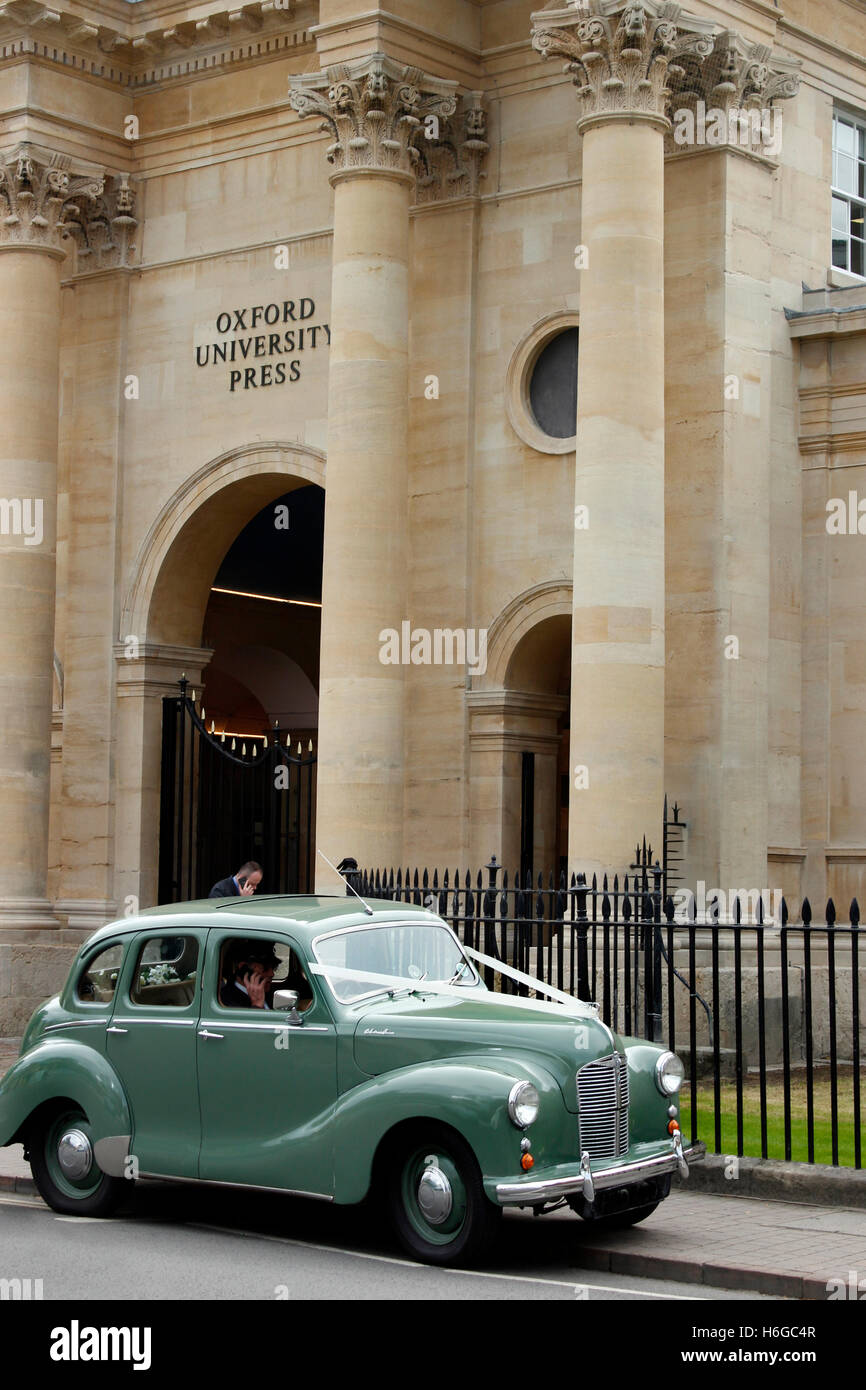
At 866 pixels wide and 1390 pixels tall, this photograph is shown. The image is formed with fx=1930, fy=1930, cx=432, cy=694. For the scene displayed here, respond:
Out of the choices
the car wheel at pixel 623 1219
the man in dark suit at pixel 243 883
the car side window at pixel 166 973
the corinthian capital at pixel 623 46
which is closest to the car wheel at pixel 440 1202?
the car wheel at pixel 623 1219

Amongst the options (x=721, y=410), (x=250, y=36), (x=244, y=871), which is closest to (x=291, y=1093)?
(x=244, y=871)

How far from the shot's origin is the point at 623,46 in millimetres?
17797

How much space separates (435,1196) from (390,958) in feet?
5.30

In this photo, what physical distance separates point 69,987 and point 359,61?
38.4 feet

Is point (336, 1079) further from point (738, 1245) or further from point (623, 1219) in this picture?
point (738, 1245)

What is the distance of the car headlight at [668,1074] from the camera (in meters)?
10.6

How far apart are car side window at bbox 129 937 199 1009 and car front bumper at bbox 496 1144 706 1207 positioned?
2490 millimetres

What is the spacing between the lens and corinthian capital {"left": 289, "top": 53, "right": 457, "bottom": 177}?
19875 millimetres

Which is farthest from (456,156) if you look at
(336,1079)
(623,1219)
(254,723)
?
(254,723)

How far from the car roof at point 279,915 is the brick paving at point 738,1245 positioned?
6.40ft

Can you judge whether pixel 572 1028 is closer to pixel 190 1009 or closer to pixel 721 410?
pixel 190 1009

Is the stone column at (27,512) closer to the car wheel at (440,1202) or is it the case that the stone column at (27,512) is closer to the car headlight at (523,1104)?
the car wheel at (440,1202)

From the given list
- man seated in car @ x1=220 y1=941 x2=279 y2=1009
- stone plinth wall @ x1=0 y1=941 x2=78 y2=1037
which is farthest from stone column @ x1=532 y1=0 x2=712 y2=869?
stone plinth wall @ x1=0 y1=941 x2=78 y2=1037

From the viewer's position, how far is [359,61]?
19844 millimetres
